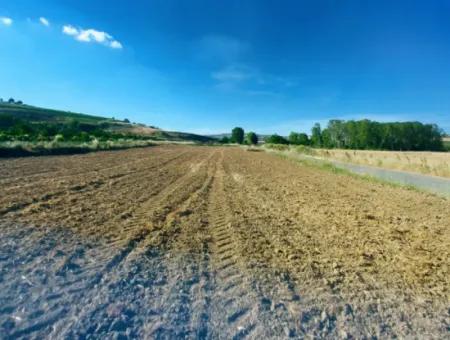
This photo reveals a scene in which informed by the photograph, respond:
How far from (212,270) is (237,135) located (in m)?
148

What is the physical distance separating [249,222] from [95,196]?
4.81 m

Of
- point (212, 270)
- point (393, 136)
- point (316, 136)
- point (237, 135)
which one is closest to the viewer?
point (212, 270)

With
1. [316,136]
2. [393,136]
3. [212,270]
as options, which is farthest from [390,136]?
[212,270]

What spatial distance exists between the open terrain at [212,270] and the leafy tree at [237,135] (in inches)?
5607

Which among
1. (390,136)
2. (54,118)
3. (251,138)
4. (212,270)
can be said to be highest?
(390,136)

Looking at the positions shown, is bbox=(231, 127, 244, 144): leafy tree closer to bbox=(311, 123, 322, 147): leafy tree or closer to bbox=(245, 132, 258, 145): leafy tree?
bbox=(245, 132, 258, 145): leafy tree

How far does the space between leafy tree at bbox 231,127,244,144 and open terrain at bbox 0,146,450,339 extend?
467 ft

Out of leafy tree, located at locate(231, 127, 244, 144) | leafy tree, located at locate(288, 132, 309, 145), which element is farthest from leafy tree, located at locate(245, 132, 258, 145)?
leafy tree, located at locate(288, 132, 309, 145)

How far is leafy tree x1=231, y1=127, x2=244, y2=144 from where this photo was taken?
15009cm

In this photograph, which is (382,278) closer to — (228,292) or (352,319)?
(352,319)

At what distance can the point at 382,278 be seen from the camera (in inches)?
174

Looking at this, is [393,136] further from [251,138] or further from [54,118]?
[54,118]

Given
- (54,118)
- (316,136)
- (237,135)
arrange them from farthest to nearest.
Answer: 1. (237,135)
2. (316,136)
3. (54,118)

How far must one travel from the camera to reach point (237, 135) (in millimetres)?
150500
